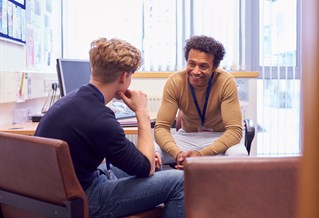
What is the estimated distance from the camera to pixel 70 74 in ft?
7.64

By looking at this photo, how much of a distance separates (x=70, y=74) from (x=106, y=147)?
3.45 feet

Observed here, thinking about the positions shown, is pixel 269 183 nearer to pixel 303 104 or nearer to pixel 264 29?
pixel 303 104

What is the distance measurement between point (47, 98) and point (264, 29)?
190 centimetres

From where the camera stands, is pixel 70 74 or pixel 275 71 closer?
pixel 70 74

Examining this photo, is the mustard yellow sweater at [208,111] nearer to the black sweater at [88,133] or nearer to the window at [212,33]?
the black sweater at [88,133]

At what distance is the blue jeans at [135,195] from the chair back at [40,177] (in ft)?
0.49

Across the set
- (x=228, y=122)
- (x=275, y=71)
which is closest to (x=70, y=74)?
(x=228, y=122)

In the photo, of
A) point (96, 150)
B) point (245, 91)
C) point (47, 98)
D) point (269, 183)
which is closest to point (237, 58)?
point (245, 91)

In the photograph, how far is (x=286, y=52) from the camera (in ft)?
11.4

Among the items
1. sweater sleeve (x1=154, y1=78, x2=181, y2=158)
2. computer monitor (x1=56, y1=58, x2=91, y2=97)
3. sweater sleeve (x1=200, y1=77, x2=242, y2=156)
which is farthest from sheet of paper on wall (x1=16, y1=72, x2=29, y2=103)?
sweater sleeve (x1=200, y1=77, x2=242, y2=156)

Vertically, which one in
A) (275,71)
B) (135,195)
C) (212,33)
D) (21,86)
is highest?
(212,33)

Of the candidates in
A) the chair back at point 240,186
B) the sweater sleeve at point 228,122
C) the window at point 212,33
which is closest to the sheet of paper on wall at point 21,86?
the window at point 212,33

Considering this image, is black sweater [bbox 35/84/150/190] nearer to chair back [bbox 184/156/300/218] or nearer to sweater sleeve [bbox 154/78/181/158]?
chair back [bbox 184/156/300/218]

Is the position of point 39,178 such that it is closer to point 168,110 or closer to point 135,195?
point 135,195
